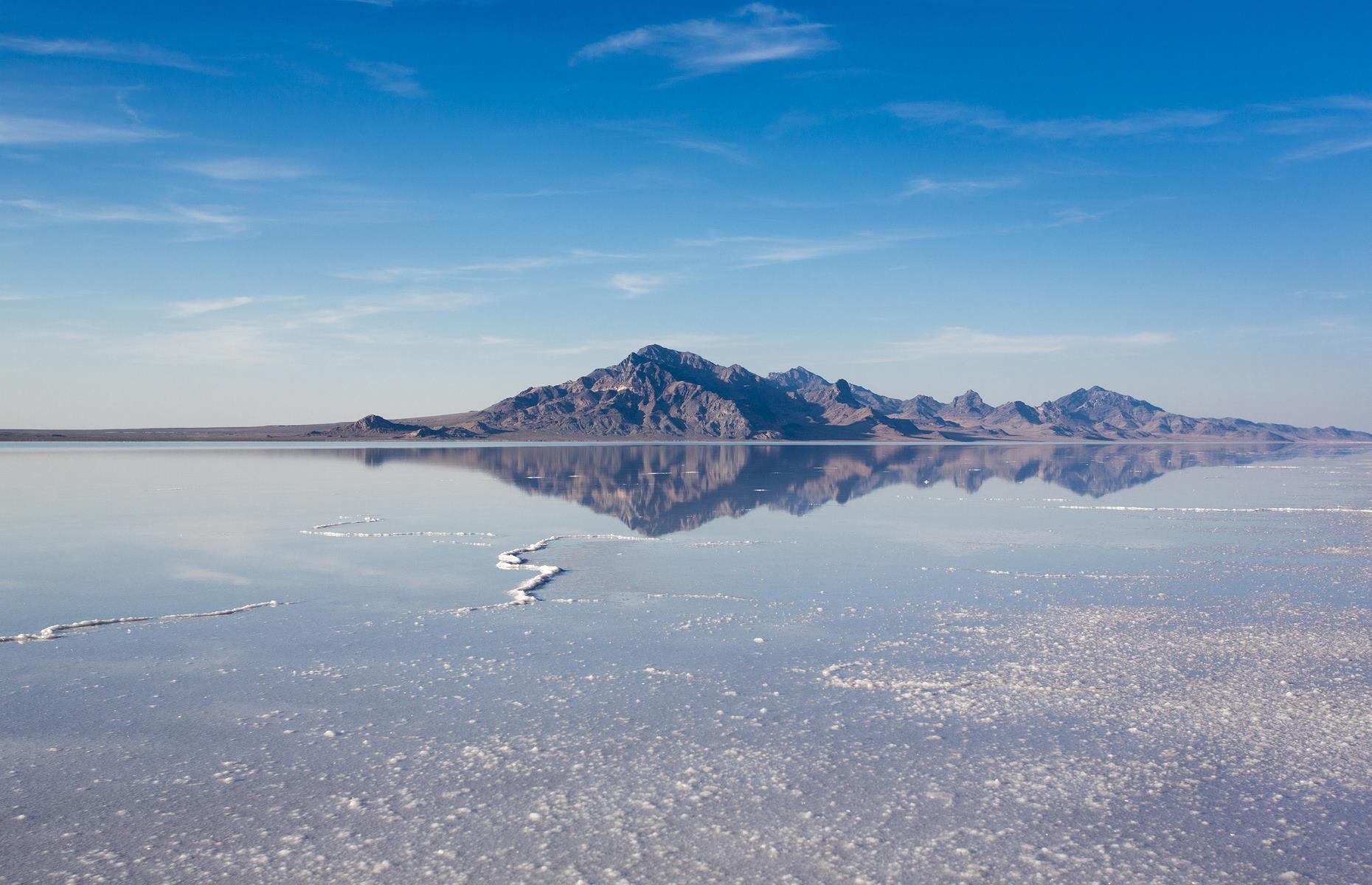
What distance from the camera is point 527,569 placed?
18.0 metres

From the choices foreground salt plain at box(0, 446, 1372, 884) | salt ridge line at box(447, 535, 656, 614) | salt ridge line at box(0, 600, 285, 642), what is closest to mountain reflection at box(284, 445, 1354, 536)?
salt ridge line at box(447, 535, 656, 614)

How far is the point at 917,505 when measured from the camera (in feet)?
107

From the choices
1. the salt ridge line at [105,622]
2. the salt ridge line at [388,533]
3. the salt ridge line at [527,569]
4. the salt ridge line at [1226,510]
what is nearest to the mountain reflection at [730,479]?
the salt ridge line at [527,569]

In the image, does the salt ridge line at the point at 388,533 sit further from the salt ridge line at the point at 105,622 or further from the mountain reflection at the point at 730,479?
the salt ridge line at the point at 105,622

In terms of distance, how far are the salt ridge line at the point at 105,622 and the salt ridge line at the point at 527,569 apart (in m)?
3.20

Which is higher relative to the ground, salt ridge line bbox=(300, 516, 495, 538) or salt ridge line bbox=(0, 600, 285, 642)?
salt ridge line bbox=(300, 516, 495, 538)

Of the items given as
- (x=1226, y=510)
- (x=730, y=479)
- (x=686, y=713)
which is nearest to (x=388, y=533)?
(x=686, y=713)

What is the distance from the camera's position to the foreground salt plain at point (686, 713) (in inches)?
256

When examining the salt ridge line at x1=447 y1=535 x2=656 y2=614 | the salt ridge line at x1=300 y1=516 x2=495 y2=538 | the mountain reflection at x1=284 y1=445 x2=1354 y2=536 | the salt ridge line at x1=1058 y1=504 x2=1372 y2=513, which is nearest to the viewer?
the salt ridge line at x1=447 y1=535 x2=656 y2=614

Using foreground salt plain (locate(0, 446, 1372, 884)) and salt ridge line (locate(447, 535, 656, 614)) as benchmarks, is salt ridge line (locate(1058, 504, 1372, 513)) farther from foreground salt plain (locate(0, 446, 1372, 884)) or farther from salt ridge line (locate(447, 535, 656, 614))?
salt ridge line (locate(447, 535, 656, 614))

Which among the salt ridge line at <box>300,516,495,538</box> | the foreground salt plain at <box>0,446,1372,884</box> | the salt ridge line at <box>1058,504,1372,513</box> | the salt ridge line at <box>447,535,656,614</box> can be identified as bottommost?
the foreground salt plain at <box>0,446,1372,884</box>

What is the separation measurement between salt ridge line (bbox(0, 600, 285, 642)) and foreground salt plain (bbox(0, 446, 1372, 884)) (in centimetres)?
14

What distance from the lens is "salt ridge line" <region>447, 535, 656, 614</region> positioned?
14.4 metres

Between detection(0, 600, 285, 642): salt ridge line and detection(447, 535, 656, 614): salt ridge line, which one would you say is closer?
detection(0, 600, 285, 642): salt ridge line
